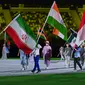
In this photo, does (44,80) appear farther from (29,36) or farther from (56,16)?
(56,16)

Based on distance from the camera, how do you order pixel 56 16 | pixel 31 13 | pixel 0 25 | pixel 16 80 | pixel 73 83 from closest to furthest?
1. pixel 73 83
2. pixel 16 80
3. pixel 56 16
4. pixel 0 25
5. pixel 31 13

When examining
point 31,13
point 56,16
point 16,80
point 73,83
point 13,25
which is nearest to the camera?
point 73,83

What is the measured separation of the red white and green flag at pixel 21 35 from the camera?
18414 millimetres

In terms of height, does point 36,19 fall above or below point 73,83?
above

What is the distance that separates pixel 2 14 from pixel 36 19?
3.85 meters

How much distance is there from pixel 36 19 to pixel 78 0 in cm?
518

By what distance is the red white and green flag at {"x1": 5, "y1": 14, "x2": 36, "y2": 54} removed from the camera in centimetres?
1841

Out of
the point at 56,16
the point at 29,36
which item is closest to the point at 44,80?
the point at 29,36

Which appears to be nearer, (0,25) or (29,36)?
(29,36)

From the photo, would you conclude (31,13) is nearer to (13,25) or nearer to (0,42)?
(0,42)

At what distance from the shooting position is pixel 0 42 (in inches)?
1737

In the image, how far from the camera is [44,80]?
16703 mm

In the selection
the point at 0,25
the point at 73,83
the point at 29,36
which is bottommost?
the point at 73,83

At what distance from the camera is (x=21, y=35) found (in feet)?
61.2
